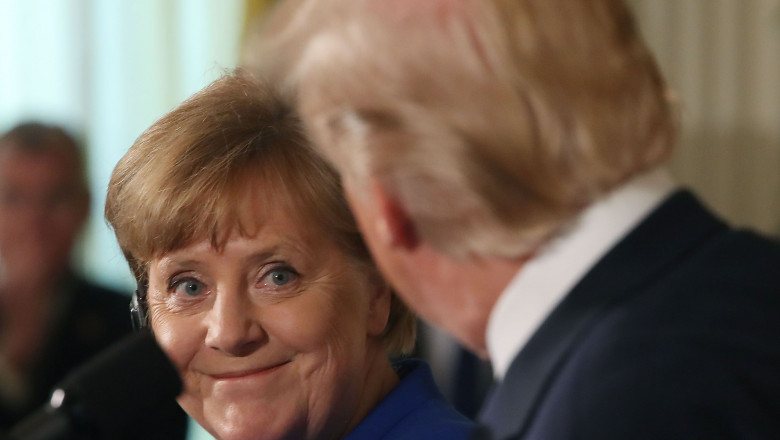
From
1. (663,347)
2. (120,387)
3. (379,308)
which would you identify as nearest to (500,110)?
(663,347)

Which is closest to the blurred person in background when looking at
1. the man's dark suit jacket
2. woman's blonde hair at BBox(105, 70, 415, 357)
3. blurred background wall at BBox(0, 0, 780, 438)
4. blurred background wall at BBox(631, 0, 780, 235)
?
blurred background wall at BBox(0, 0, 780, 438)

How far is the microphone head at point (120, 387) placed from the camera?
889 mm

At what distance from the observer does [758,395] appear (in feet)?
3.02

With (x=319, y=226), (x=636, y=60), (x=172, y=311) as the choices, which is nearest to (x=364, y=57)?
(x=636, y=60)

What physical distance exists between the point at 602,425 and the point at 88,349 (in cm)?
273

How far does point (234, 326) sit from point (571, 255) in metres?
0.79

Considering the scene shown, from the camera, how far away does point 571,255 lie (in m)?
1.03

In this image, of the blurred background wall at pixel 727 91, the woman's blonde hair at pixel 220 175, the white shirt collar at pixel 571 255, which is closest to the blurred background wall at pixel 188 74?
the blurred background wall at pixel 727 91

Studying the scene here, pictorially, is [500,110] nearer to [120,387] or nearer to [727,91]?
[120,387]

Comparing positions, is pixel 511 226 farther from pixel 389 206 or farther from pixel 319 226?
pixel 319 226

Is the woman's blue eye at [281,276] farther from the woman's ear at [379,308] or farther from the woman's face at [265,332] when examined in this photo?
the woman's ear at [379,308]

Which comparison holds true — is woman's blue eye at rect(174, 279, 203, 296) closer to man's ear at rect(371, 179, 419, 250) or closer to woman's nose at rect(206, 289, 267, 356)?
woman's nose at rect(206, 289, 267, 356)

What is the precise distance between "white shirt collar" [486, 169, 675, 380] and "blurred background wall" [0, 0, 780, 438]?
269cm

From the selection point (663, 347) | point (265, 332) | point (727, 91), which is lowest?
point (727, 91)
